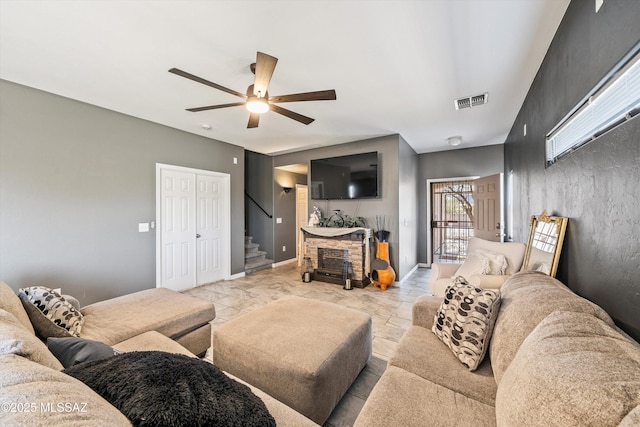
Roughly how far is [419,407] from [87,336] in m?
2.01

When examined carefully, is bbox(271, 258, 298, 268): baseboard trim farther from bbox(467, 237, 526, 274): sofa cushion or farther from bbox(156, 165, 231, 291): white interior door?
bbox(467, 237, 526, 274): sofa cushion

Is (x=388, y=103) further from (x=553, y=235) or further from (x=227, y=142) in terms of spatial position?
(x=227, y=142)

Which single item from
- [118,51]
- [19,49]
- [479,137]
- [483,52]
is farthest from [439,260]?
[19,49]

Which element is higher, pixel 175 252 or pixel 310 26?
pixel 310 26

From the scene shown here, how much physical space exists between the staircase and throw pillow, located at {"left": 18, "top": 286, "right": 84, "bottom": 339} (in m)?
3.79

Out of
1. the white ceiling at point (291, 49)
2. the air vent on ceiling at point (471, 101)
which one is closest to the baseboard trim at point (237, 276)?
the white ceiling at point (291, 49)

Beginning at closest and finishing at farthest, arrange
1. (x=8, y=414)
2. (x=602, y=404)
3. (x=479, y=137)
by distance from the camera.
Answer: (x=8, y=414) → (x=602, y=404) → (x=479, y=137)

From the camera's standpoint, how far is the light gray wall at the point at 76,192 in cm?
266

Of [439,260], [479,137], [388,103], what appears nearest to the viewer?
Result: [388,103]

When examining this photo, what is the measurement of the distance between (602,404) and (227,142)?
519 centimetres

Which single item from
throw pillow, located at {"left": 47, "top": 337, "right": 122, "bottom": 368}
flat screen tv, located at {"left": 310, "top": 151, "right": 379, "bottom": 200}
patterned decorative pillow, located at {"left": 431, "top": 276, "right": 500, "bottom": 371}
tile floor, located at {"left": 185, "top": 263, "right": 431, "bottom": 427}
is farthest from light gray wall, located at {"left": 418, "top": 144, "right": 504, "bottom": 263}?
throw pillow, located at {"left": 47, "top": 337, "right": 122, "bottom": 368}

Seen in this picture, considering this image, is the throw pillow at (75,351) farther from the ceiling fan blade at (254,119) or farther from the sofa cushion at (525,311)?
the ceiling fan blade at (254,119)

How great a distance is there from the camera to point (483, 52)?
2.12 metres

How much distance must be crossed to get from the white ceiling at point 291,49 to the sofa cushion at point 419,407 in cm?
223
